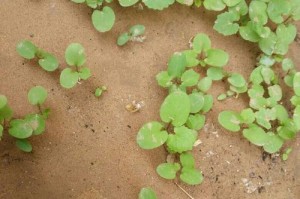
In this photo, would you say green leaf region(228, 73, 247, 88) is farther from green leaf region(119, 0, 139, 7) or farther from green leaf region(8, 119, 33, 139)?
green leaf region(8, 119, 33, 139)

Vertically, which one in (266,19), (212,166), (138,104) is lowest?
(212,166)

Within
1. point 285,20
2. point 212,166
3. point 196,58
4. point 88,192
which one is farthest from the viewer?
point 285,20

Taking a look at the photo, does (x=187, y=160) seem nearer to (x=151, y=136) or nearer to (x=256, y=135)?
(x=151, y=136)

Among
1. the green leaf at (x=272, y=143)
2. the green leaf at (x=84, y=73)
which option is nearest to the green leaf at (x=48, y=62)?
the green leaf at (x=84, y=73)

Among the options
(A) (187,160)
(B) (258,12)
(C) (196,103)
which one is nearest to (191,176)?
(A) (187,160)

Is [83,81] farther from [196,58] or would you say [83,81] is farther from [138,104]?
[196,58]

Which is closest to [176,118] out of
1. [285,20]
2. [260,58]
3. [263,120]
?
[263,120]

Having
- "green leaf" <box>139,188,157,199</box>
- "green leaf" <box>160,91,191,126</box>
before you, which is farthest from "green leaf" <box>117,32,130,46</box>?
"green leaf" <box>139,188,157,199</box>
